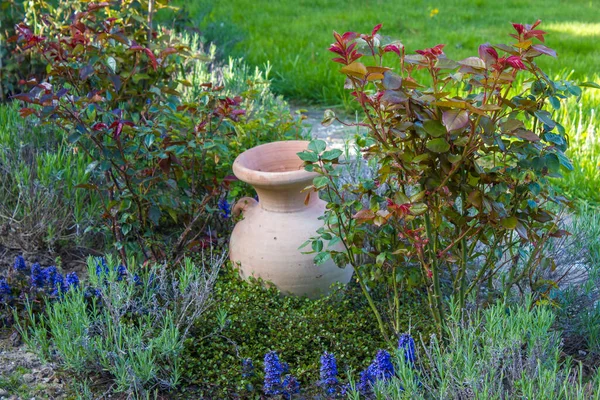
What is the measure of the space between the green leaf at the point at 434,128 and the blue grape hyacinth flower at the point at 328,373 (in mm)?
813

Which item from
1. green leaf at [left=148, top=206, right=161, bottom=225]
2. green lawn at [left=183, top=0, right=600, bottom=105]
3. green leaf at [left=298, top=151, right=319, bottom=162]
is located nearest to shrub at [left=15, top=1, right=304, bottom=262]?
green leaf at [left=148, top=206, right=161, bottom=225]

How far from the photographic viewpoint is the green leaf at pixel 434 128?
2.08 m

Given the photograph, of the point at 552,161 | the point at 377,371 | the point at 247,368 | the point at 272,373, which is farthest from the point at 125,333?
the point at 552,161

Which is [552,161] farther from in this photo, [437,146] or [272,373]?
[272,373]

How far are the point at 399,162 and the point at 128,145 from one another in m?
1.31

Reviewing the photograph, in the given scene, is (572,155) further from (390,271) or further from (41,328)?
(41,328)

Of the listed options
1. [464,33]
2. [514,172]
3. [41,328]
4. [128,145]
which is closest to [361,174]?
[128,145]

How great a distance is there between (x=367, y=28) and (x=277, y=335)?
226 inches

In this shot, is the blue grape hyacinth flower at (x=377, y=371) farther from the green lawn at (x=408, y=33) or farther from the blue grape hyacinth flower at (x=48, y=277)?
the green lawn at (x=408, y=33)

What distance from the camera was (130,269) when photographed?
116 inches

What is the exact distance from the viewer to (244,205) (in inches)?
126

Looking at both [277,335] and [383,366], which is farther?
[277,335]

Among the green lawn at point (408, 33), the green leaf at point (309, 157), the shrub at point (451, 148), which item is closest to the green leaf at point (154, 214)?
the shrub at point (451, 148)

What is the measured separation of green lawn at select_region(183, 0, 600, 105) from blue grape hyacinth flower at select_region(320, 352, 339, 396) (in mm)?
3625
